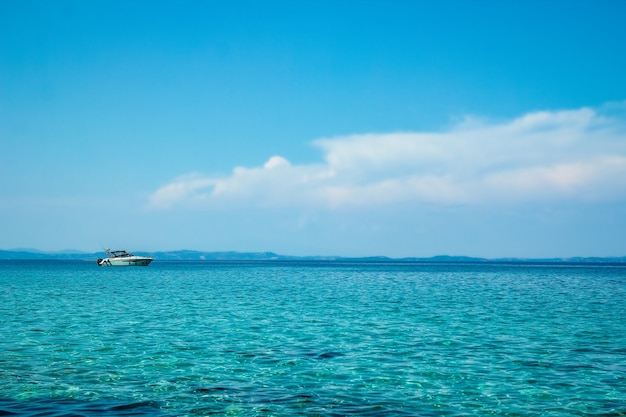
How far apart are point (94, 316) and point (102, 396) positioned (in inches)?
1094

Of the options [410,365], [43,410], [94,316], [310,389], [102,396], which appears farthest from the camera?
[94,316]

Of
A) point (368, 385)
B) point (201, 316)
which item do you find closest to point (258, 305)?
point (201, 316)

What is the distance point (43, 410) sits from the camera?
58.3 feet

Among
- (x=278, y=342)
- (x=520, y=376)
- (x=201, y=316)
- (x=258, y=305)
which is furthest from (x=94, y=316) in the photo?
(x=520, y=376)

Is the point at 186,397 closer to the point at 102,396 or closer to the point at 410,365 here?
the point at 102,396

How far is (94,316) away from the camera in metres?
45.3

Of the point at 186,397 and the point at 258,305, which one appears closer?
the point at 186,397

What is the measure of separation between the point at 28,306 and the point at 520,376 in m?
47.2

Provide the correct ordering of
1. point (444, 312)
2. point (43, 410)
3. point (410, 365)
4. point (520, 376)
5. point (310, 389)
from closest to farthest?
point (43, 410) < point (310, 389) < point (520, 376) < point (410, 365) < point (444, 312)

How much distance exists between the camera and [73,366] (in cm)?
2478

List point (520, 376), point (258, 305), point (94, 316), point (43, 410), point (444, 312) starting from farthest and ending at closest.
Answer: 1. point (258, 305)
2. point (444, 312)
3. point (94, 316)
4. point (520, 376)
5. point (43, 410)

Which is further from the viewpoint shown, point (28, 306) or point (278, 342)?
point (28, 306)

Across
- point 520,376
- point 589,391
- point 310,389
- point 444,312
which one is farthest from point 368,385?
point 444,312

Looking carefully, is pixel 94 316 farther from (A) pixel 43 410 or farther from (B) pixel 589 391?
(B) pixel 589 391
